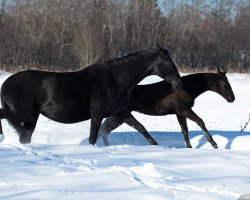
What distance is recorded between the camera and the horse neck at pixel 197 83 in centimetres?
916

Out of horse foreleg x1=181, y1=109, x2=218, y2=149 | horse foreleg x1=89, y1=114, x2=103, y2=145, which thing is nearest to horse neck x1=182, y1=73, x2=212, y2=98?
horse foreleg x1=181, y1=109, x2=218, y2=149

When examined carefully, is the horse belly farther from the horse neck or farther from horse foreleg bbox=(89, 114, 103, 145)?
the horse neck

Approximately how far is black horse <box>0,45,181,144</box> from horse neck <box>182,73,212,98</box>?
1.65 metres

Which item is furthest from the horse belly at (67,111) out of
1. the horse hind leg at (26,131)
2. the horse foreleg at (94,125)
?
the horse hind leg at (26,131)

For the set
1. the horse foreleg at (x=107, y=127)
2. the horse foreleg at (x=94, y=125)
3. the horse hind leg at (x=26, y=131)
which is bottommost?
the horse foreleg at (x=107, y=127)

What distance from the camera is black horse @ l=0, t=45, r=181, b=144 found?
24.7 feet

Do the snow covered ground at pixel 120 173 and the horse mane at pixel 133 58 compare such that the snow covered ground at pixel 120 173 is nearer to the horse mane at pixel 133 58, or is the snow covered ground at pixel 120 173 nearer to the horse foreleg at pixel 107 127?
the horse mane at pixel 133 58

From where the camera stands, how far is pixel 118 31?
2328 inches

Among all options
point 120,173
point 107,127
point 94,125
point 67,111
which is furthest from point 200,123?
point 120,173

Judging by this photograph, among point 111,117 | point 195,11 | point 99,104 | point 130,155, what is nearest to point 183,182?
point 130,155

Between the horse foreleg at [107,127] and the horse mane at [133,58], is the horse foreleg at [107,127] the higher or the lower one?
the lower one

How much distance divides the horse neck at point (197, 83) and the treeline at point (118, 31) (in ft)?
135

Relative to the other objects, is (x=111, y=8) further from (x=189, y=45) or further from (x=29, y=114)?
(x=29, y=114)

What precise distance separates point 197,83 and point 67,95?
2704 millimetres
